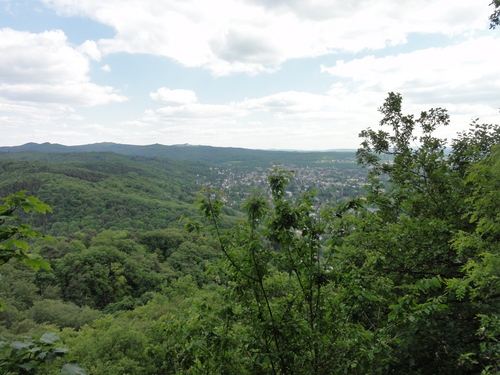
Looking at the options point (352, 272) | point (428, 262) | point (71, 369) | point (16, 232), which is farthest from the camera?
point (428, 262)

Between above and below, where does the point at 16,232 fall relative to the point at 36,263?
above

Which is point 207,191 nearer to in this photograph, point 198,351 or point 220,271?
point 220,271

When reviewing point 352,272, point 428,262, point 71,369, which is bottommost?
point 428,262

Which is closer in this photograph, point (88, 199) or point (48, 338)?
point (48, 338)

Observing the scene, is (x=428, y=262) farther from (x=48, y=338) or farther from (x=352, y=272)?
(x=48, y=338)

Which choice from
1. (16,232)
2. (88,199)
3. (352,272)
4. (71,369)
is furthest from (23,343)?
(88,199)

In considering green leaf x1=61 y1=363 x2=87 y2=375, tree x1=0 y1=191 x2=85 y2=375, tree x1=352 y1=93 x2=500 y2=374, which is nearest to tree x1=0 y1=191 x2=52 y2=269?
tree x1=0 y1=191 x2=85 y2=375

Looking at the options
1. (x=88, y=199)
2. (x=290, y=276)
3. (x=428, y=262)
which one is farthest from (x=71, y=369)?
(x=88, y=199)

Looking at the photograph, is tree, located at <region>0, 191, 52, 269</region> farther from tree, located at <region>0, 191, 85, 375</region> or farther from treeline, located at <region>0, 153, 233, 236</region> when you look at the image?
treeline, located at <region>0, 153, 233, 236</region>

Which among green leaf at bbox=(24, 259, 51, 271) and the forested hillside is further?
the forested hillside

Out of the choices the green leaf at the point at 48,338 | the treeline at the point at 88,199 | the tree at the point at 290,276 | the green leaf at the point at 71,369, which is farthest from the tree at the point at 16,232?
the treeline at the point at 88,199

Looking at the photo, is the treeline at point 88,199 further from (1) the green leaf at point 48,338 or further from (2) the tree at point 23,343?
(1) the green leaf at point 48,338

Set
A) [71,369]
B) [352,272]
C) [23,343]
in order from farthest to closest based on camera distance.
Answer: [352,272], [23,343], [71,369]

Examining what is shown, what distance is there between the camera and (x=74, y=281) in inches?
1836
